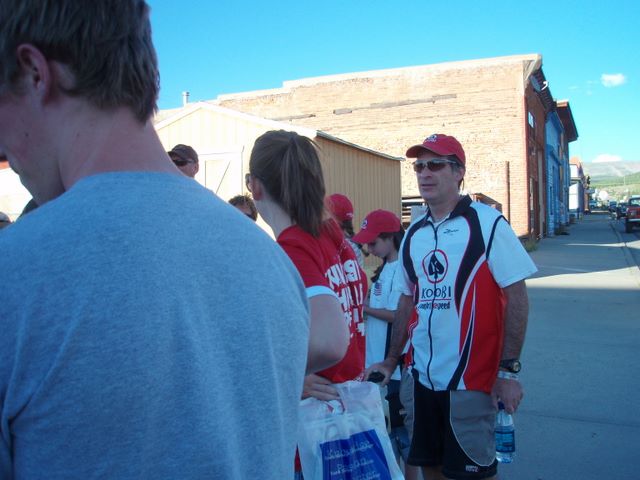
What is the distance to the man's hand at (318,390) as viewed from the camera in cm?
217

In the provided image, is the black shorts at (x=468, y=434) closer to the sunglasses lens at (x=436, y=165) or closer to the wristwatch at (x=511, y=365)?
the wristwatch at (x=511, y=365)

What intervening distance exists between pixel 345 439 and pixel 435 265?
1.30 meters

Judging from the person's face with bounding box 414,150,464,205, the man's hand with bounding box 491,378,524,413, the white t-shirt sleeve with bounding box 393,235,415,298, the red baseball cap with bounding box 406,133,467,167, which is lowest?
the man's hand with bounding box 491,378,524,413

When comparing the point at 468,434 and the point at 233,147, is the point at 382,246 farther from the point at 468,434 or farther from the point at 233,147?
the point at 233,147

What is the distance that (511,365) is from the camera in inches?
115

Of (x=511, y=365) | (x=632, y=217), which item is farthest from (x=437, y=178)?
(x=632, y=217)

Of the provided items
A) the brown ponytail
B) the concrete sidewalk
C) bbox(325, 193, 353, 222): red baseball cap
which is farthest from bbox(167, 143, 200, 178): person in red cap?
the concrete sidewalk

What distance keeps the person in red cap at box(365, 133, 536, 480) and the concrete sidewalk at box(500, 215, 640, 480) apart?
173 cm

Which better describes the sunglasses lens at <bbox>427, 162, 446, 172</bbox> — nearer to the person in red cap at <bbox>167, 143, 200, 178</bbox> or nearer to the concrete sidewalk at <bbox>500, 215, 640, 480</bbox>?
the person in red cap at <bbox>167, 143, 200, 178</bbox>

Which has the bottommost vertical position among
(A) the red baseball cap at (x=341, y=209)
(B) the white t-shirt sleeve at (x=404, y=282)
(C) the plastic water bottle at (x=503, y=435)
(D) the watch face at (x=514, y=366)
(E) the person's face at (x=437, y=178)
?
(C) the plastic water bottle at (x=503, y=435)

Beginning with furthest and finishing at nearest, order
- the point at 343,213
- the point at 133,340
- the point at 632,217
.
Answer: the point at 632,217, the point at 343,213, the point at 133,340

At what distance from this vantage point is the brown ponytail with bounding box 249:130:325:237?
218cm

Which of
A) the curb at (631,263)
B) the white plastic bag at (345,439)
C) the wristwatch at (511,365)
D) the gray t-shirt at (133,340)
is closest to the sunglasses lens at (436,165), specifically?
the wristwatch at (511,365)

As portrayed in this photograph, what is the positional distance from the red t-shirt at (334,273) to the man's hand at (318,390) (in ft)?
0.17
